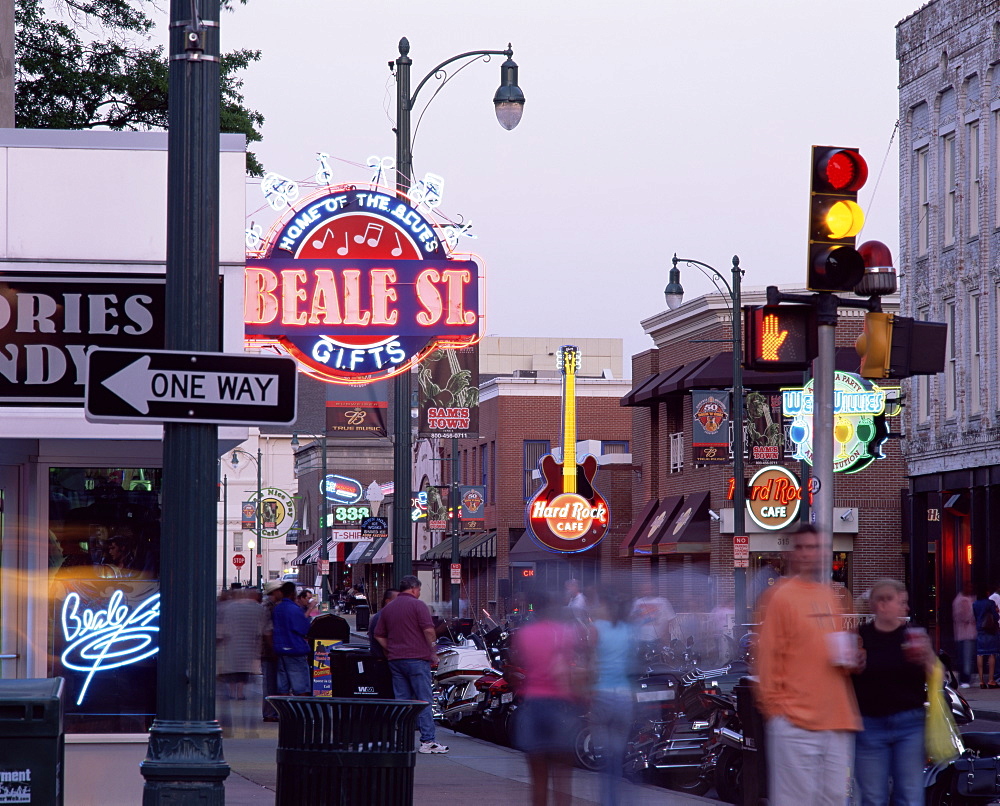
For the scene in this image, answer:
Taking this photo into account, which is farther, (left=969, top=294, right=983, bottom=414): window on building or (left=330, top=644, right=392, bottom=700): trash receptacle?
(left=969, top=294, right=983, bottom=414): window on building

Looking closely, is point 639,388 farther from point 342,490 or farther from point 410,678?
point 410,678

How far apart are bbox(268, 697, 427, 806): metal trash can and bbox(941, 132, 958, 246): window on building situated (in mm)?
31217

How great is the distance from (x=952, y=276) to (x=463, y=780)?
25.1m

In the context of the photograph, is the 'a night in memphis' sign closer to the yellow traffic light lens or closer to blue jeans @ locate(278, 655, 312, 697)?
the yellow traffic light lens

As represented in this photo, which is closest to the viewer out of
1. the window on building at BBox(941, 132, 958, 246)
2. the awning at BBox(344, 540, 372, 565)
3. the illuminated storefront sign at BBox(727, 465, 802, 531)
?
the window on building at BBox(941, 132, 958, 246)

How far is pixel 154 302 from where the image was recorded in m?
12.4

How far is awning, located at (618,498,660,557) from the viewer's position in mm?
52812

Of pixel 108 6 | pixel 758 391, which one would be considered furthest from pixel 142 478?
pixel 758 391

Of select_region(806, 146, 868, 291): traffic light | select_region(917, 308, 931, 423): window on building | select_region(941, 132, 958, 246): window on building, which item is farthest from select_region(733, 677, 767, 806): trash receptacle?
select_region(917, 308, 931, 423): window on building

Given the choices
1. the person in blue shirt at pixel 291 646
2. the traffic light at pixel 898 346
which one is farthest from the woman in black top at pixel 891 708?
the person in blue shirt at pixel 291 646

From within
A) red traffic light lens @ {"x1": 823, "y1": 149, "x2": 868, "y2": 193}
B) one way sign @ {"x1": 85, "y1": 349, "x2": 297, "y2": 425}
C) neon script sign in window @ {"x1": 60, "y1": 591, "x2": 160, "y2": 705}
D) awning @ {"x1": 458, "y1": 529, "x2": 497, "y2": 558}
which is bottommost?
awning @ {"x1": 458, "y1": 529, "x2": 497, "y2": 558}

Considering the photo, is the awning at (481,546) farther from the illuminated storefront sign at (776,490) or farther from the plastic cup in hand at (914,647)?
the plastic cup in hand at (914,647)

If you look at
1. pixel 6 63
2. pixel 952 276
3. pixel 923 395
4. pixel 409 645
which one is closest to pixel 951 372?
pixel 923 395

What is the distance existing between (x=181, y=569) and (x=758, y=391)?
39.9 metres
